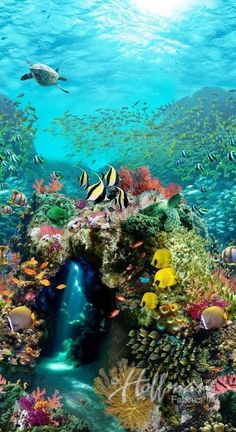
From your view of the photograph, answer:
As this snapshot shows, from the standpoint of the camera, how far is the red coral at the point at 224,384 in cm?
515

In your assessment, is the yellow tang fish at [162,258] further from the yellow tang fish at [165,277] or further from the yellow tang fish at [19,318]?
the yellow tang fish at [19,318]

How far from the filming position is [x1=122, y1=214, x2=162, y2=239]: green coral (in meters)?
6.62

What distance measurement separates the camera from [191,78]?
28.9 metres

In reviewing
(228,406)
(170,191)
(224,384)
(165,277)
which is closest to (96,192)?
(165,277)

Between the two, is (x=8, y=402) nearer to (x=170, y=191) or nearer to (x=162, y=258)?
(x=162, y=258)

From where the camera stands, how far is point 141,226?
260 inches

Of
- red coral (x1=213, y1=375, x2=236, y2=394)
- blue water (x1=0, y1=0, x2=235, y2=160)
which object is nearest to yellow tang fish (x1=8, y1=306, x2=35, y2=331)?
red coral (x1=213, y1=375, x2=236, y2=394)

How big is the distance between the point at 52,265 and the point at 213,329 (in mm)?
3551

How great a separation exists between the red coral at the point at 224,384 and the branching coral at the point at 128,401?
1.01 meters

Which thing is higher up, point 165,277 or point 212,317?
point 165,277

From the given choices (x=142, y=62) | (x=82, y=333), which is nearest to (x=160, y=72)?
(x=142, y=62)

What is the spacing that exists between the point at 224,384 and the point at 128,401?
1441 millimetres

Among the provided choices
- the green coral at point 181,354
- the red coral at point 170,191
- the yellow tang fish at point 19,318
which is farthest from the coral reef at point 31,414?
the red coral at point 170,191

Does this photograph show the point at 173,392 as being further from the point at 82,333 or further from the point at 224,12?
the point at 224,12
